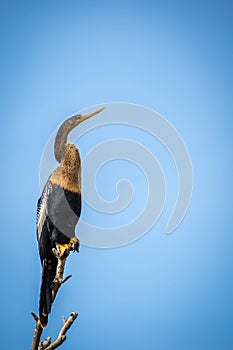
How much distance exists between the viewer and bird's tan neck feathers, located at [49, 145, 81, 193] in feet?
13.5

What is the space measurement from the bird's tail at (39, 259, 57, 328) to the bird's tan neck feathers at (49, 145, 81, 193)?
724 millimetres

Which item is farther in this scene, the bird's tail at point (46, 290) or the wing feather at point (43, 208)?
the wing feather at point (43, 208)

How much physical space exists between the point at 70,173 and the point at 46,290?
110 centimetres

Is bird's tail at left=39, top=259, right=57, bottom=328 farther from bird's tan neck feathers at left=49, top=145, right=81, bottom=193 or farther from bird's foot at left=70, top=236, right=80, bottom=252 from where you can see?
bird's tan neck feathers at left=49, top=145, right=81, bottom=193

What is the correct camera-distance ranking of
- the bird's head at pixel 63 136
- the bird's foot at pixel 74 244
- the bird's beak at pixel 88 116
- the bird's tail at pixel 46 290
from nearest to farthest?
1. the bird's tail at pixel 46 290
2. the bird's foot at pixel 74 244
3. the bird's head at pixel 63 136
4. the bird's beak at pixel 88 116

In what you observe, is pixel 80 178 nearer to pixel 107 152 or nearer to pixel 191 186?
pixel 107 152

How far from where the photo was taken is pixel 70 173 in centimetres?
411

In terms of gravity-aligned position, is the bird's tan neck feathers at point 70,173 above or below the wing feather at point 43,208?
above

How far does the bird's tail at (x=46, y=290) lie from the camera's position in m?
3.54

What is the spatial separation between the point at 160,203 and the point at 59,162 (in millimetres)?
1133

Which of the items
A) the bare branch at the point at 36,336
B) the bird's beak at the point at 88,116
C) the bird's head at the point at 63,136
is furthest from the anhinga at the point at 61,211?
the bare branch at the point at 36,336

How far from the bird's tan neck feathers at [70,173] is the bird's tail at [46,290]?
72 cm

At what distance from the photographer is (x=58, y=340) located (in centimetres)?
283

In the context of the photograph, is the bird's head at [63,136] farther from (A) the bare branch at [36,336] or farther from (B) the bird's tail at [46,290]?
(A) the bare branch at [36,336]
